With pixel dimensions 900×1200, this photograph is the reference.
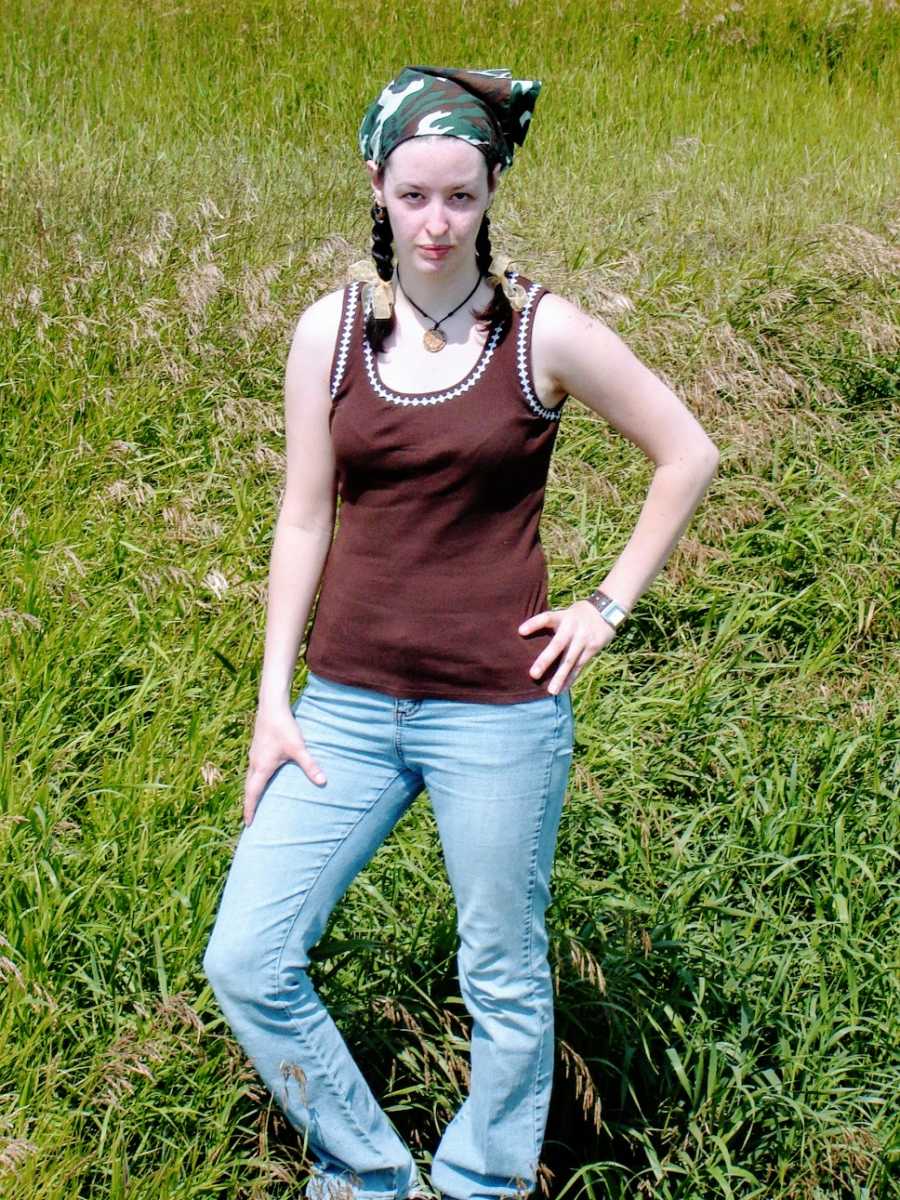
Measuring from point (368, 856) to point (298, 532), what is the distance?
51 cm

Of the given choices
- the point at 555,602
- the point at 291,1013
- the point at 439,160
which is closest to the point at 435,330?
the point at 439,160

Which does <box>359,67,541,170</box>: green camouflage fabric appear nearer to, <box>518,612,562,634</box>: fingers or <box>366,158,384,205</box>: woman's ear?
<box>366,158,384,205</box>: woman's ear

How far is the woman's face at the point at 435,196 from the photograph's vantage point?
199cm

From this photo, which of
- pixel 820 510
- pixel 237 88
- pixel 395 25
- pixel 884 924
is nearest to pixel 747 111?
pixel 395 25

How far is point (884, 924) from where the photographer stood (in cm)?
311

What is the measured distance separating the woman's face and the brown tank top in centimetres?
12

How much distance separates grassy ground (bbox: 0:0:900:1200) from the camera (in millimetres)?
2582

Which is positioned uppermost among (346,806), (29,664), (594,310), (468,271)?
(468,271)

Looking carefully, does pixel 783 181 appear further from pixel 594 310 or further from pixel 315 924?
pixel 315 924

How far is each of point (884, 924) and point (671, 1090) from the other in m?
0.67

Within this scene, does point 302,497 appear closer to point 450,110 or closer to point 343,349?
point 343,349

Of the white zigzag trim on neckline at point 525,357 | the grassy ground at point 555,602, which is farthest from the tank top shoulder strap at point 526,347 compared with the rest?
the grassy ground at point 555,602

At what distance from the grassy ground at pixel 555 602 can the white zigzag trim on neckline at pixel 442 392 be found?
41.2 inches

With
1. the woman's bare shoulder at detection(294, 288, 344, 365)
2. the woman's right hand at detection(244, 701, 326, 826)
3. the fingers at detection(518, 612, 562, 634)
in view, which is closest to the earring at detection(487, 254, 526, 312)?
the woman's bare shoulder at detection(294, 288, 344, 365)
